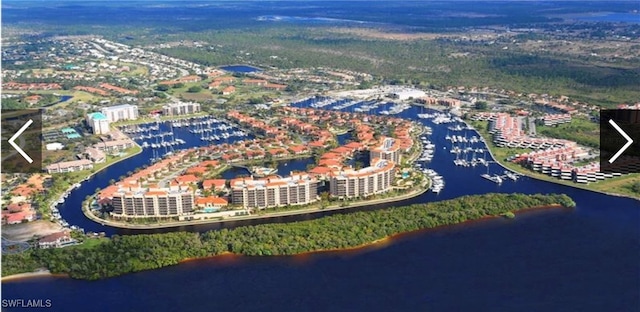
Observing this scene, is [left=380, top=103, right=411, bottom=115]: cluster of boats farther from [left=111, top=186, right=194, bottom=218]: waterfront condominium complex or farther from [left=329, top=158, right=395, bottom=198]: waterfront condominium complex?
[left=111, top=186, right=194, bottom=218]: waterfront condominium complex

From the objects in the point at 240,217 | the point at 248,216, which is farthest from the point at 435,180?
the point at 240,217

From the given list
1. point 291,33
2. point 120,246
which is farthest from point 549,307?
point 291,33

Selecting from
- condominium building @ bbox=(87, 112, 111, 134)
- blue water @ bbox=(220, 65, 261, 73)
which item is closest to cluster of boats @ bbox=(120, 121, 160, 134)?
condominium building @ bbox=(87, 112, 111, 134)

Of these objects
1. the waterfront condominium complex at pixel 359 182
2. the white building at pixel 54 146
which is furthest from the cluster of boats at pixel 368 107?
the white building at pixel 54 146

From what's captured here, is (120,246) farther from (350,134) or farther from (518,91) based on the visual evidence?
(518,91)

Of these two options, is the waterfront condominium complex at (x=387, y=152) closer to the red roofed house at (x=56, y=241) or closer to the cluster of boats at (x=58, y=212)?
the cluster of boats at (x=58, y=212)

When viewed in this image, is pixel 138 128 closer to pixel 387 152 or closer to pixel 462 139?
pixel 387 152
